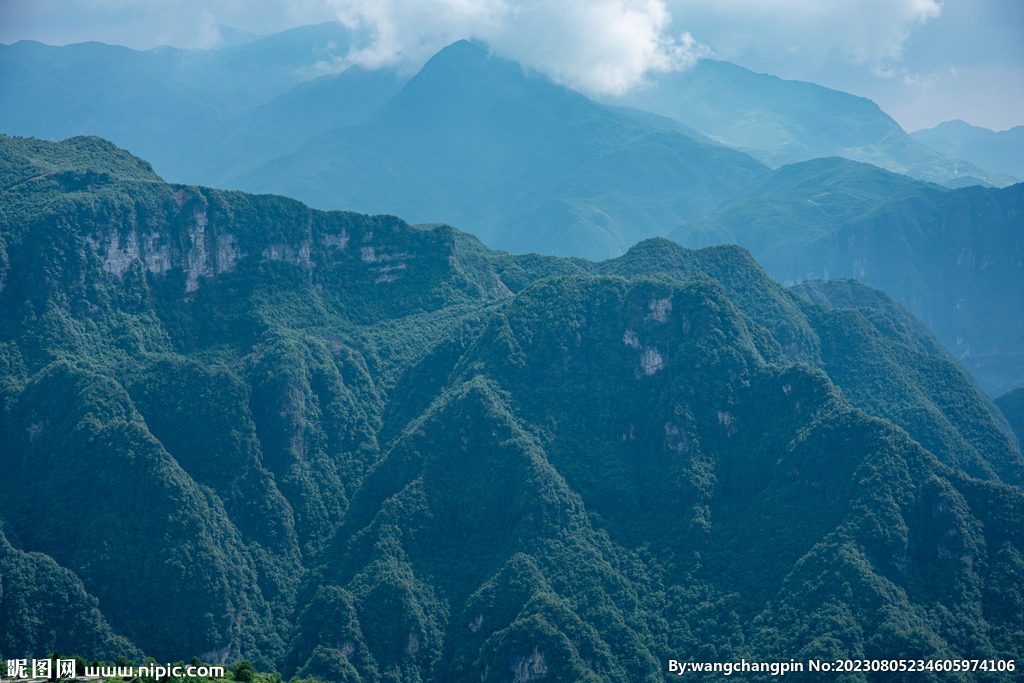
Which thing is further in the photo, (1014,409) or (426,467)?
(1014,409)

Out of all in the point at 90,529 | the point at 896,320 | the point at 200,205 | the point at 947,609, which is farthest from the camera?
the point at 896,320

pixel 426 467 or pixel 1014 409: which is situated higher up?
pixel 1014 409

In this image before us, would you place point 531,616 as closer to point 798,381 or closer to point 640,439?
point 640,439

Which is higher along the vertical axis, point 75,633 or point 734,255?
point 734,255

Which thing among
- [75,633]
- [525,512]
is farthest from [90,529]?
[525,512]

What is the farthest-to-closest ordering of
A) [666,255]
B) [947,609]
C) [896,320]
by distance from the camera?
[896,320] < [666,255] < [947,609]

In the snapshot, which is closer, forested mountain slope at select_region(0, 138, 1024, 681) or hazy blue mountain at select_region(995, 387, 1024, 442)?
forested mountain slope at select_region(0, 138, 1024, 681)

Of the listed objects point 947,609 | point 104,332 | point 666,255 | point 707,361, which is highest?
point 666,255

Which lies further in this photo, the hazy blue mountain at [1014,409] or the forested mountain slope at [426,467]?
the hazy blue mountain at [1014,409]
